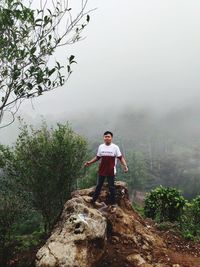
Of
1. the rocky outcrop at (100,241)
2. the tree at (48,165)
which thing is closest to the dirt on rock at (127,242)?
the rocky outcrop at (100,241)

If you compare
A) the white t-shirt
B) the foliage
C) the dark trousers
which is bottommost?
the foliage

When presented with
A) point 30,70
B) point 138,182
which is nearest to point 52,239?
point 30,70

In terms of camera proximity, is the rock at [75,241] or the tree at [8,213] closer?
the rock at [75,241]

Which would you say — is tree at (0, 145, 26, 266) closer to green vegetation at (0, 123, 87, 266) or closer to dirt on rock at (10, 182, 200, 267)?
green vegetation at (0, 123, 87, 266)

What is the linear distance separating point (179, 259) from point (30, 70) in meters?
8.67

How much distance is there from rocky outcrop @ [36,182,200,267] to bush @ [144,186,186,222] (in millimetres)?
4739

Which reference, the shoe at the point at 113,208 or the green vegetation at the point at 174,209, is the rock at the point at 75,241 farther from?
the green vegetation at the point at 174,209

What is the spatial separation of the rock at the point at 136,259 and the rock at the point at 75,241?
1.15 m

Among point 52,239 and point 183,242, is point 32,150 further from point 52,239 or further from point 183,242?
point 183,242

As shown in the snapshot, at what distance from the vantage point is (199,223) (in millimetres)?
20781

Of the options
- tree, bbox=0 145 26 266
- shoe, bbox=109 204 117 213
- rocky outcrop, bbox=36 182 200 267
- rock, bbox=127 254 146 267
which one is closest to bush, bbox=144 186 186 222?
rocky outcrop, bbox=36 182 200 267

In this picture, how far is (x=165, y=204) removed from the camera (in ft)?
70.8

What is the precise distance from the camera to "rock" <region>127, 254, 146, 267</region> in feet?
45.1

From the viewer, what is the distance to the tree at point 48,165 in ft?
56.7
